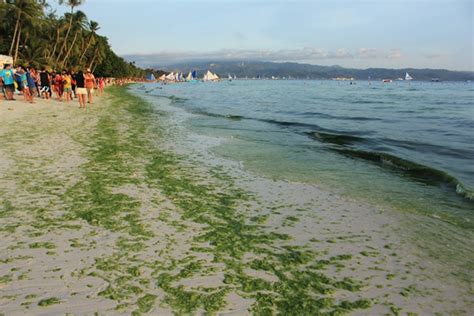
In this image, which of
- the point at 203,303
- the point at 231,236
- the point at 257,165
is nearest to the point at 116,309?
the point at 203,303

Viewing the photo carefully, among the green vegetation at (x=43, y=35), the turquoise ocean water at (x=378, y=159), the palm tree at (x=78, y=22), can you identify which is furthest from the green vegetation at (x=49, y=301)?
the palm tree at (x=78, y=22)

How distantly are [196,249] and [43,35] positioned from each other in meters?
88.0

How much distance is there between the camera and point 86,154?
10.1 meters

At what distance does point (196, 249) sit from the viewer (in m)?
4.80

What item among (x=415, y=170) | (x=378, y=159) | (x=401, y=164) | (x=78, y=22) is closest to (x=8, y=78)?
(x=378, y=159)

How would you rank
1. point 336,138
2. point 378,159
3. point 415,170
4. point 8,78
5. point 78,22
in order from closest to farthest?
1. point 415,170
2. point 378,159
3. point 336,138
4. point 8,78
5. point 78,22

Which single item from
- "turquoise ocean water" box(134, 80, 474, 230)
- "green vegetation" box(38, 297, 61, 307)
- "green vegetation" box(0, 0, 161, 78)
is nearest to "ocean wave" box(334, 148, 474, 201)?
"turquoise ocean water" box(134, 80, 474, 230)

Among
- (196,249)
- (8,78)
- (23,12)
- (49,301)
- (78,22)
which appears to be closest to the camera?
(49,301)

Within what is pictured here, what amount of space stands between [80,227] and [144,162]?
455 centimetres

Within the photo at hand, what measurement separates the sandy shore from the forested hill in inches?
2477

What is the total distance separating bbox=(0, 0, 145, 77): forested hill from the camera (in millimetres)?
59438

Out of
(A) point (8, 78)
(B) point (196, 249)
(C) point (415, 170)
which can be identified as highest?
(A) point (8, 78)

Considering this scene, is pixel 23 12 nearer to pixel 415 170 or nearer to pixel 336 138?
pixel 336 138

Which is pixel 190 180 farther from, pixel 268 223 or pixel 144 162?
pixel 268 223
